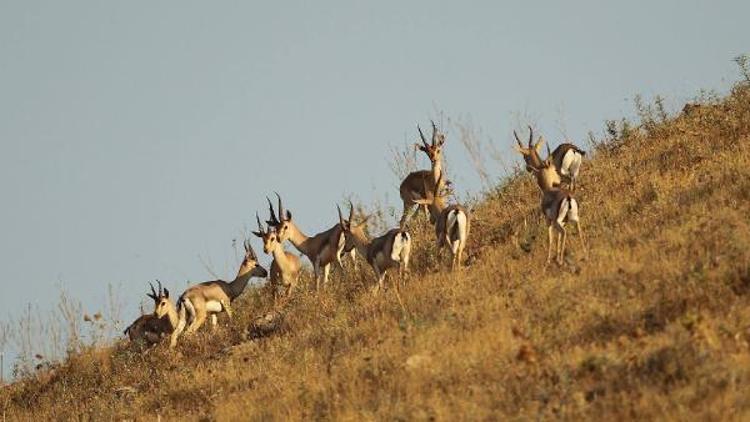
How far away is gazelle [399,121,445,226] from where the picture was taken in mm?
24078

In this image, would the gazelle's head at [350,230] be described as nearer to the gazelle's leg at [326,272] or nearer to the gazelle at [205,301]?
the gazelle's leg at [326,272]

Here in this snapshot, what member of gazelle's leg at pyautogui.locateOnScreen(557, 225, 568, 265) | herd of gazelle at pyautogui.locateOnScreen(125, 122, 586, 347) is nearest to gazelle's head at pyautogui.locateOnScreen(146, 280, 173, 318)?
herd of gazelle at pyautogui.locateOnScreen(125, 122, 586, 347)

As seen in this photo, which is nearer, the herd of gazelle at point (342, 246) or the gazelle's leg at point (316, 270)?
the herd of gazelle at point (342, 246)

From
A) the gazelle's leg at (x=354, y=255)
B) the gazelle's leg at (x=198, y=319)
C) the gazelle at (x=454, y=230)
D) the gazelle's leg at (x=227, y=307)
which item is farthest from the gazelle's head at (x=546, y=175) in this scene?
the gazelle's leg at (x=198, y=319)

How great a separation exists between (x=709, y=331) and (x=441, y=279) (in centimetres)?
657

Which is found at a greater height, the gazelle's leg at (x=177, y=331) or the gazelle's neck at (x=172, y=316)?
the gazelle's neck at (x=172, y=316)

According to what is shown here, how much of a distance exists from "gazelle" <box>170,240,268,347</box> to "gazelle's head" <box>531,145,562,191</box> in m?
6.89

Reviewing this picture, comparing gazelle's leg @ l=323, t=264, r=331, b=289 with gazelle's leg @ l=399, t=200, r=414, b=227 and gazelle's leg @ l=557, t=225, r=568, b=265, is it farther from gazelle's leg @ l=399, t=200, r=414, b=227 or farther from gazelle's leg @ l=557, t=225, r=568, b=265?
gazelle's leg @ l=557, t=225, r=568, b=265

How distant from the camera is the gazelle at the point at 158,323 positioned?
2255 cm

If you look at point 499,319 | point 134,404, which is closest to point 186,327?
point 134,404

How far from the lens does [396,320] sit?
16.0m

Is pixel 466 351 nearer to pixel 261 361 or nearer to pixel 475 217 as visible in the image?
pixel 261 361

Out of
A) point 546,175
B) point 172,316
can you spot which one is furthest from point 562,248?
point 172,316

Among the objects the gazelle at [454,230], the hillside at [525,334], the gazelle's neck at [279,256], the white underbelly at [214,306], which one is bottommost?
the hillside at [525,334]
